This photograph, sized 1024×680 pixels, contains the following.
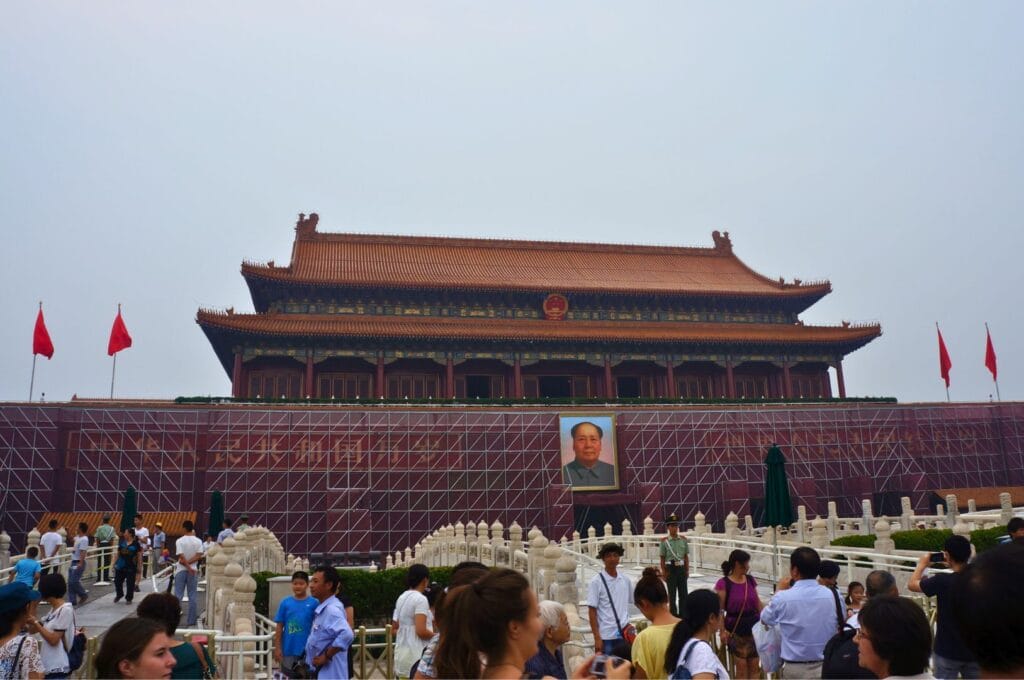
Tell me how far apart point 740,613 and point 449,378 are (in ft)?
91.8

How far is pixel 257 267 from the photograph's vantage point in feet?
115

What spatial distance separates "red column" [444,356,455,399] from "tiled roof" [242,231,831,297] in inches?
156

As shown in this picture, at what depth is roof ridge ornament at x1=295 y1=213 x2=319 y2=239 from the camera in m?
41.3

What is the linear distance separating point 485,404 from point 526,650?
29.5 meters

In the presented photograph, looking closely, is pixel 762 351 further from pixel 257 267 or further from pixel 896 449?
pixel 257 267

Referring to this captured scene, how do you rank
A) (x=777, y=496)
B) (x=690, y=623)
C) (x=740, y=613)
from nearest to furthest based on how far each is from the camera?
1. (x=690, y=623)
2. (x=740, y=613)
3. (x=777, y=496)

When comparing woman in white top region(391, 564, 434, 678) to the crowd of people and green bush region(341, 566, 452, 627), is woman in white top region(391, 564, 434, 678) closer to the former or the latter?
the crowd of people

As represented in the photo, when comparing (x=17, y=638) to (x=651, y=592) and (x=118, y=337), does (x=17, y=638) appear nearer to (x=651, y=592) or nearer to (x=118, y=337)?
(x=651, y=592)

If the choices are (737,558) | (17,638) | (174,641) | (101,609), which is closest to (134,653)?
(174,641)

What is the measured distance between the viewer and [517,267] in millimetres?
41562

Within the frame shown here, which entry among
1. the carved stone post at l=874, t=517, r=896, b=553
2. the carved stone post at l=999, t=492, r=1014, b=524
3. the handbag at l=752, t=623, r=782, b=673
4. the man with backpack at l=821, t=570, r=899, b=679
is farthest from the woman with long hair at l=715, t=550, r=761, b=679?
the carved stone post at l=999, t=492, r=1014, b=524

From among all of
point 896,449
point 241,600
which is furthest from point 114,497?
point 896,449

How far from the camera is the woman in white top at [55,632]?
5969mm

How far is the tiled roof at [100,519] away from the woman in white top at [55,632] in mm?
21993
